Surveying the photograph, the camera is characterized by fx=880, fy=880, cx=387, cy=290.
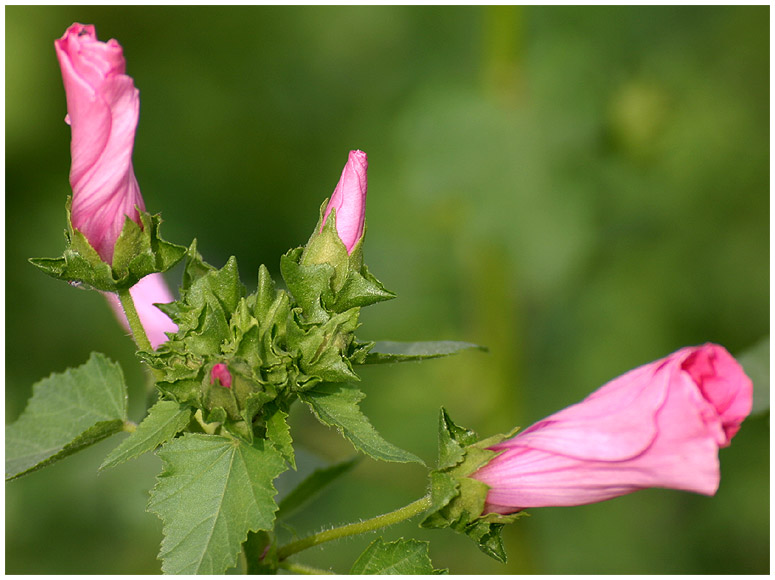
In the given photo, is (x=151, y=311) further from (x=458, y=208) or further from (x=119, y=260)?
(x=458, y=208)

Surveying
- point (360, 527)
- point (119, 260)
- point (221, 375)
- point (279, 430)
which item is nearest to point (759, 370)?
point (360, 527)

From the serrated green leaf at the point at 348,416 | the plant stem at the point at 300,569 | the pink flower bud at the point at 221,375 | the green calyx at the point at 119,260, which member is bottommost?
the plant stem at the point at 300,569

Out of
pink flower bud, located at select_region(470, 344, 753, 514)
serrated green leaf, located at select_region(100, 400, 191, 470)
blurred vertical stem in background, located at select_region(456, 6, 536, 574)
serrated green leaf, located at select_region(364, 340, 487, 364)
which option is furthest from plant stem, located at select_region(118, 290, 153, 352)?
blurred vertical stem in background, located at select_region(456, 6, 536, 574)

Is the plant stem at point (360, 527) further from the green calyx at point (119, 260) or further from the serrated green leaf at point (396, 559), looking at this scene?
the green calyx at point (119, 260)

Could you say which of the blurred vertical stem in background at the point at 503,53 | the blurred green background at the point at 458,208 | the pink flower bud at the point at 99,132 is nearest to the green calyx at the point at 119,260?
the pink flower bud at the point at 99,132

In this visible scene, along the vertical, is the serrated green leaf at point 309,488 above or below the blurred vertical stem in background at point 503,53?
below

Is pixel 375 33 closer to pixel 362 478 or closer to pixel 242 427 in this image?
pixel 362 478

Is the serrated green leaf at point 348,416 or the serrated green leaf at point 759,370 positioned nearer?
the serrated green leaf at point 348,416
